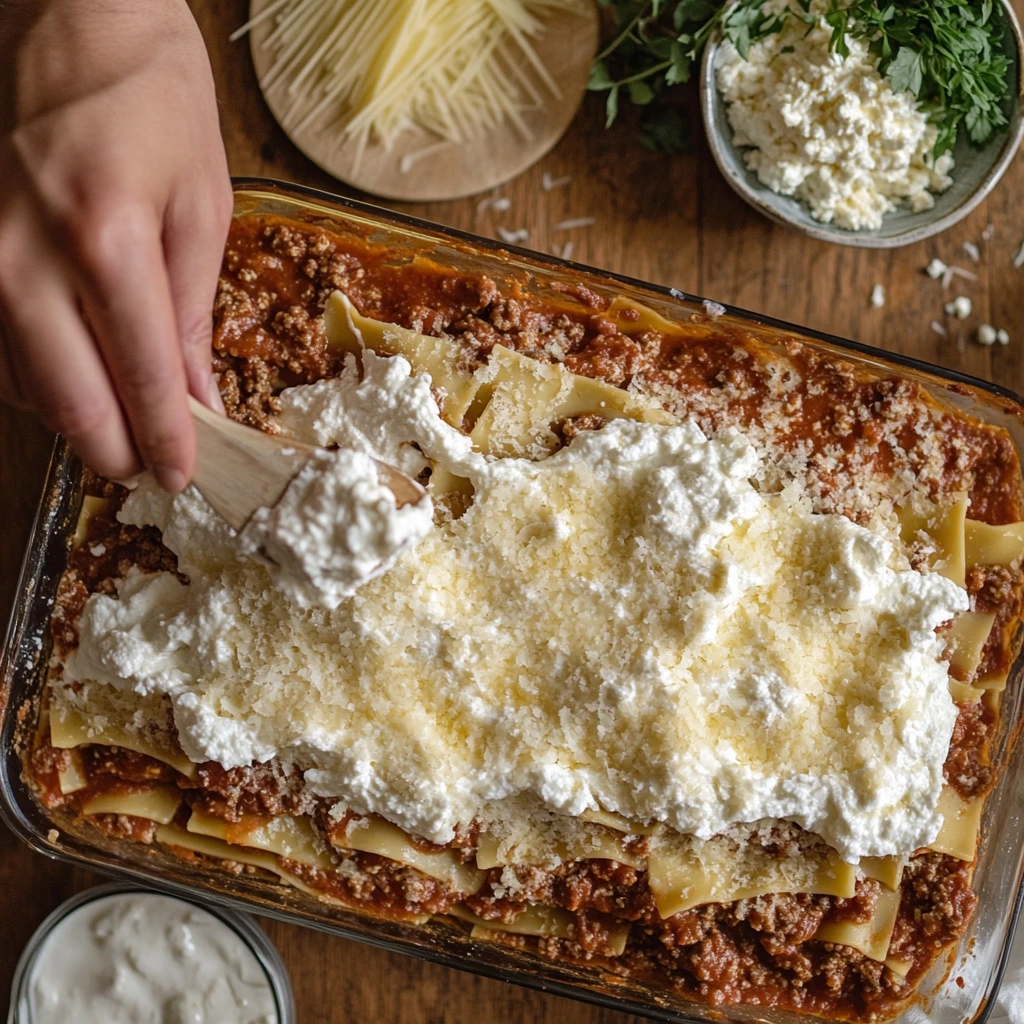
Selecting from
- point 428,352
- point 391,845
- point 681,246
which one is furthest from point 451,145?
point 391,845

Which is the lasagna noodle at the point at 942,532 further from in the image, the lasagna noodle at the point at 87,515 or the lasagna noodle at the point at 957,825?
the lasagna noodle at the point at 87,515

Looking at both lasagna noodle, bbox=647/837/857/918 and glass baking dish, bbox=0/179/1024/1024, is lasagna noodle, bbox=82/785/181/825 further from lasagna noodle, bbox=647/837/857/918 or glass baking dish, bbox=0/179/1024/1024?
lasagna noodle, bbox=647/837/857/918

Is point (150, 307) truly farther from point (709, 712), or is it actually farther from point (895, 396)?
point (895, 396)

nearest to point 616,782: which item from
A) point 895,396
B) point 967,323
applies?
point 895,396

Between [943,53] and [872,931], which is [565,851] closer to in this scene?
[872,931]

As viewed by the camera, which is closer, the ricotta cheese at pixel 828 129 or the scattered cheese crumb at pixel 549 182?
the ricotta cheese at pixel 828 129

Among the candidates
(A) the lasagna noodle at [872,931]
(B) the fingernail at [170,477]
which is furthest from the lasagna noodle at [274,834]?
(A) the lasagna noodle at [872,931]
